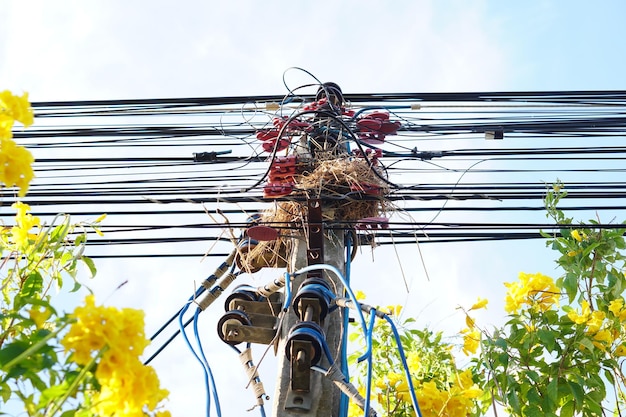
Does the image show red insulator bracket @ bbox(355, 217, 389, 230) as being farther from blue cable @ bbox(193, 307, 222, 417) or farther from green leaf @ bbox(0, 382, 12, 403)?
green leaf @ bbox(0, 382, 12, 403)

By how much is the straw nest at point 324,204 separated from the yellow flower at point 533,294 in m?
0.77

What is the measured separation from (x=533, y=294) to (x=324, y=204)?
3.78 feet

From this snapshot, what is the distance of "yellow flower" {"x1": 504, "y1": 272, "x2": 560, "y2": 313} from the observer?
11.7 ft

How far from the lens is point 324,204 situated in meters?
3.48

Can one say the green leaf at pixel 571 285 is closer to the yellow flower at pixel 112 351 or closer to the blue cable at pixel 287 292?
the blue cable at pixel 287 292

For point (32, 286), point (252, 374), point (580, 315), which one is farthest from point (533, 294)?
point (32, 286)

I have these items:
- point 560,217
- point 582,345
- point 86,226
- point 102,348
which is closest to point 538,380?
point 582,345

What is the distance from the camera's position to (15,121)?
5.25 feet

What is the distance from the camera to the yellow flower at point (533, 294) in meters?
3.56

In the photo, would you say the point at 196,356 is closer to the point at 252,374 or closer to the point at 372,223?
the point at 252,374

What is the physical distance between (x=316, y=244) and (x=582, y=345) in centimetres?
138

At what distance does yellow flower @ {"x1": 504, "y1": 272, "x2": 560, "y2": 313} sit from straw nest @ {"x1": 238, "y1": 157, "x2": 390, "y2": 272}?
77cm

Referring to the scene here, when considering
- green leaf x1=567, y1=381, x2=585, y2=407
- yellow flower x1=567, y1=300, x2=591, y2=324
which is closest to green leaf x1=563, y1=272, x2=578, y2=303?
yellow flower x1=567, y1=300, x2=591, y2=324

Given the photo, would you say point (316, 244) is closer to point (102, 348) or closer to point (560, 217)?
point (560, 217)
